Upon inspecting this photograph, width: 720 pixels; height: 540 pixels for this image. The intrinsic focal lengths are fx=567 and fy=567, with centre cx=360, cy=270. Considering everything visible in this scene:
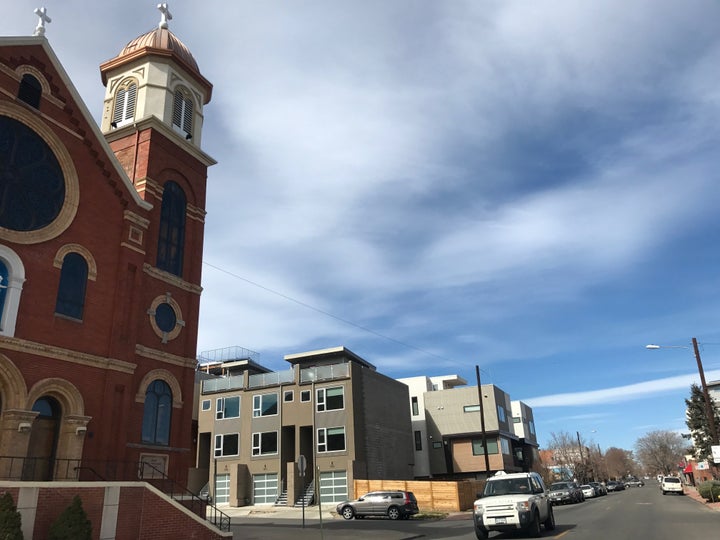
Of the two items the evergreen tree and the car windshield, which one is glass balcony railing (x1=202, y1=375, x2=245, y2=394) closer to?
the car windshield

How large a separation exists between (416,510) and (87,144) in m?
24.9

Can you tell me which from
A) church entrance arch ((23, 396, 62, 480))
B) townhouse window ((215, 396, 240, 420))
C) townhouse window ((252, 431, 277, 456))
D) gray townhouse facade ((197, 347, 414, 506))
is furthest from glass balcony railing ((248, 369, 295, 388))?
church entrance arch ((23, 396, 62, 480))

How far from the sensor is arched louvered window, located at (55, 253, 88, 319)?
57.2 ft

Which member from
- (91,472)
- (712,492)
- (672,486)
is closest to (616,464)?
(672,486)

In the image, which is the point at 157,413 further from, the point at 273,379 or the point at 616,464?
the point at 616,464

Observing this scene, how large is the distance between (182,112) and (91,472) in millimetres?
15065

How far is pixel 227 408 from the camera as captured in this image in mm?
45688

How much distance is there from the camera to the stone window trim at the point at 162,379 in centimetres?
1948

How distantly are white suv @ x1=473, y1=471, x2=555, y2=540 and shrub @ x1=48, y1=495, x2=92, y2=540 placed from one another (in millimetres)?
10024

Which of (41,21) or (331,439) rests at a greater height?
(41,21)

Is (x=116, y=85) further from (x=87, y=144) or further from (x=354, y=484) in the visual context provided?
(x=354, y=484)

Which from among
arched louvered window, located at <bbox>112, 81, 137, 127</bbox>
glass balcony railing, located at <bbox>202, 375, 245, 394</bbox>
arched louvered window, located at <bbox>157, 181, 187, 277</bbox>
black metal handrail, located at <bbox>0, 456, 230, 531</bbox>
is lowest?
black metal handrail, located at <bbox>0, 456, 230, 531</bbox>

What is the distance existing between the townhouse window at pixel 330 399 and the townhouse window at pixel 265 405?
3872mm

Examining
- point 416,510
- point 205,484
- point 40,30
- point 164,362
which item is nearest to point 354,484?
point 416,510
